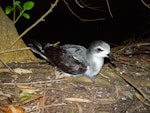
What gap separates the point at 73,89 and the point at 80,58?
0.72 metres

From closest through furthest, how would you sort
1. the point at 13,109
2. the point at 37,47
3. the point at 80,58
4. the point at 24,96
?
the point at 13,109 < the point at 24,96 < the point at 80,58 < the point at 37,47

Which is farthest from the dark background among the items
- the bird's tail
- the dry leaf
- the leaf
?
the dry leaf

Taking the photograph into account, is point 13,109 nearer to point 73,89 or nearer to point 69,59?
point 73,89

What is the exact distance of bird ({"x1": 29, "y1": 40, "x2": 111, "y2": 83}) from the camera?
5.37 meters

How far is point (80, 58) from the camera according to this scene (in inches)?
217

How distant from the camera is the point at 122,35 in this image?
967cm

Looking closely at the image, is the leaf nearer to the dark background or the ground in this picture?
the ground

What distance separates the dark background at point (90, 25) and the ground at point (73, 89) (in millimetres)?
4094

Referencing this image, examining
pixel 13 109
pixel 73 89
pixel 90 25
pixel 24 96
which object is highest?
pixel 13 109

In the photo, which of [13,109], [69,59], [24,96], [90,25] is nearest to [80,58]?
[69,59]

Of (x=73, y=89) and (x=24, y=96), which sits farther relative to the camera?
(x=73, y=89)

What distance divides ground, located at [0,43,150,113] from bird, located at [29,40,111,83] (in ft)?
0.39

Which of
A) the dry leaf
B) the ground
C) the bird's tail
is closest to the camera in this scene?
the dry leaf

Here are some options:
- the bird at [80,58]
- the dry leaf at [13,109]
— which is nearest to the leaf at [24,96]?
the dry leaf at [13,109]
